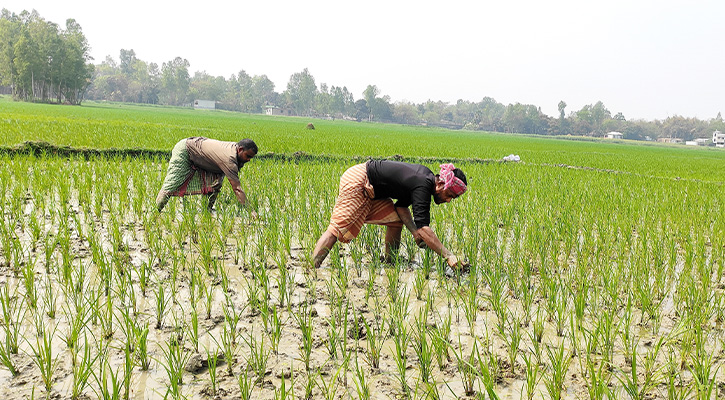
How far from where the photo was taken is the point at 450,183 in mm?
2748

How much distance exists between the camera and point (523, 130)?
78.4 metres

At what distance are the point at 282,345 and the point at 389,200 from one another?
1560 millimetres

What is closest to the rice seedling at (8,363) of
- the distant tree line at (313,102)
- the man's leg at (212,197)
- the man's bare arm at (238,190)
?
the man's bare arm at (238,190)

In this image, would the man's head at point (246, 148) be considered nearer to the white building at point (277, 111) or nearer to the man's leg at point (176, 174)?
the man's leg at point (176, 174)

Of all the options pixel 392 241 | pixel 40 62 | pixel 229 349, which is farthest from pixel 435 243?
pixel 40 62

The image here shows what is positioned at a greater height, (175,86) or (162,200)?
(175,86)

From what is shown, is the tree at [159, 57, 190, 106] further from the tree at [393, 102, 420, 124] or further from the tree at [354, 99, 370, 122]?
the tree at [393, 102, 420, 124]

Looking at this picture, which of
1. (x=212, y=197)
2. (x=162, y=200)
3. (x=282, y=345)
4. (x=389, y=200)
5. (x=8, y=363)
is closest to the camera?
(x=8, y=363)

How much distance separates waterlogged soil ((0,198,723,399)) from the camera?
63.9 inches

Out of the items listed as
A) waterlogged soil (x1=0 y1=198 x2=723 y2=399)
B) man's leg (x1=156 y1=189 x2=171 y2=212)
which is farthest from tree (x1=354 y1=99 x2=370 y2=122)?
waterlogged soil (x1=0 y1=198 x2=723 y2=399)

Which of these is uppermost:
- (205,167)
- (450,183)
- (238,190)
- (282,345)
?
(450,183)

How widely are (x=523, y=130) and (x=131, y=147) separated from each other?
78.9m

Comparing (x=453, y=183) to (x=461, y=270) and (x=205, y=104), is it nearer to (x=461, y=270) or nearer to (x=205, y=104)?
(x=461, y=270)

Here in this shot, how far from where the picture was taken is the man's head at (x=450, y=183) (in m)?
2.75
